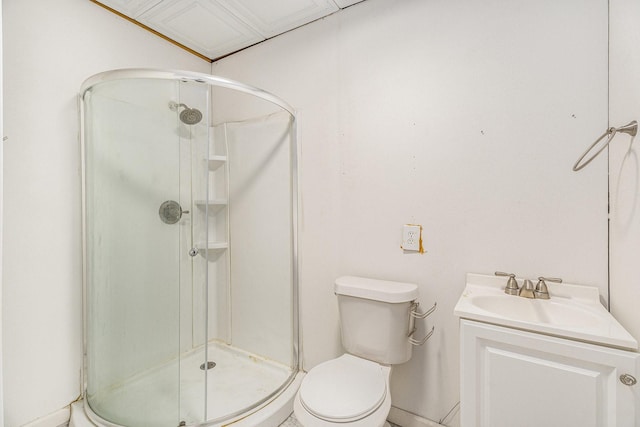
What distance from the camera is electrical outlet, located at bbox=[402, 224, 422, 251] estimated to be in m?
1.50

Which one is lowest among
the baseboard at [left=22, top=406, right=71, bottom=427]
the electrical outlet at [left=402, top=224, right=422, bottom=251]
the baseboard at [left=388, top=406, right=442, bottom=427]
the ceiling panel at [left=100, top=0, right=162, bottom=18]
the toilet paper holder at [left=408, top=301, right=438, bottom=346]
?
the baseboard at [left=388, top=406, right=442, bottom=427]

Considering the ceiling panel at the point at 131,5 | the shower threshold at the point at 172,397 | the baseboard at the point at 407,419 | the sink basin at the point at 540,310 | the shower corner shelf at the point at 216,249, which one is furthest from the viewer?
the shower corner shelf at the point at 216,249

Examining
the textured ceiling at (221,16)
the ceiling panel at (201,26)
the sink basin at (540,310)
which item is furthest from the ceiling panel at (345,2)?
the sink basin at (540,310)

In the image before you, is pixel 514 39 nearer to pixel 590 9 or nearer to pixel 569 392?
pixel 590 9

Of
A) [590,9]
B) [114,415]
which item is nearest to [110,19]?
[114,415]

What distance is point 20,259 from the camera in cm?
138

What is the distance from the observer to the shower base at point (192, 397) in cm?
135

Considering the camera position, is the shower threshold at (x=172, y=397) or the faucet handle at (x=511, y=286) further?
the shower threshold at (x=172, y=397)

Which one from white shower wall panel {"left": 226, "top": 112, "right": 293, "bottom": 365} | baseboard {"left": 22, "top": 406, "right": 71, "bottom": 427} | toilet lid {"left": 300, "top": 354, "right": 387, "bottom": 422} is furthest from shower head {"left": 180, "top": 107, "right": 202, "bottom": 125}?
baseboard {"left": 22, "top": 406, "right": 71, "bottom": 427}

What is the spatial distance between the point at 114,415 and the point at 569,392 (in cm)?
179

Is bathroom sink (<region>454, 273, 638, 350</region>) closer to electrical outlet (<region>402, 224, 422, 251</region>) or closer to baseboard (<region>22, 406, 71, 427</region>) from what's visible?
electrical outlet (<region>402, 224, 422, 251</region>)

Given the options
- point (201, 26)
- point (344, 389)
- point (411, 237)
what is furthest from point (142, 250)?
point (201, 26)

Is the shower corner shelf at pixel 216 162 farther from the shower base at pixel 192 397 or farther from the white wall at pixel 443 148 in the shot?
the shower base at pixel 192 397

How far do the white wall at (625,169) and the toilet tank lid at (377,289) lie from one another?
711mm
